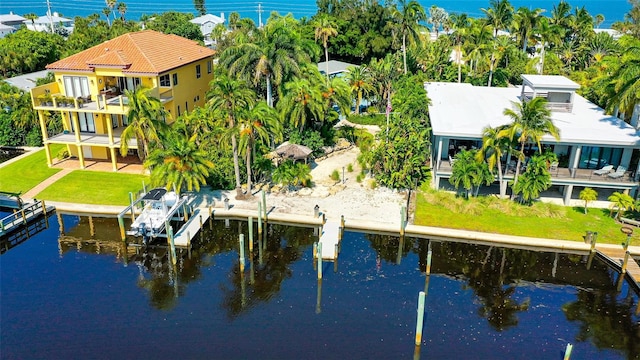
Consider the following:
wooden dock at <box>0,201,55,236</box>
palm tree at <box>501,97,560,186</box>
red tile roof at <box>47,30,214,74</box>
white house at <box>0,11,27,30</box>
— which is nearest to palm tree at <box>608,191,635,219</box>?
palm tree at <box>501,97,560,186</box>

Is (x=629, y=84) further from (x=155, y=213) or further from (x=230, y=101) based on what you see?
(x=155, y=213)

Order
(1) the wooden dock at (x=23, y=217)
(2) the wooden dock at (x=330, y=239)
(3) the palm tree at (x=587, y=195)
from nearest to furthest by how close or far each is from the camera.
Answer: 1. (2) the wooden dock at (x=330, y=239)
2. (1) the wooden dock at (x=23, y=217)
3. (3) the palm tree at (x=587, y=195)

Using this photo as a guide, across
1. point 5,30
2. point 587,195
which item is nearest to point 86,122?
point 587,195

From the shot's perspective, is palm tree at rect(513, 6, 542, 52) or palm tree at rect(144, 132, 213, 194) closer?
palm tree at rect(144, 132, 213, 194)

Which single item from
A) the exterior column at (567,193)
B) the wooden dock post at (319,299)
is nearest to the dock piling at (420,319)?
the wooden dock post at (319,299)

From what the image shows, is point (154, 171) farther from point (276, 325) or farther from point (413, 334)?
Answer: point (413, 334)

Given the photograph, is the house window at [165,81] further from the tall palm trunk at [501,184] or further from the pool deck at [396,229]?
the tall palm trunk at [501,184]

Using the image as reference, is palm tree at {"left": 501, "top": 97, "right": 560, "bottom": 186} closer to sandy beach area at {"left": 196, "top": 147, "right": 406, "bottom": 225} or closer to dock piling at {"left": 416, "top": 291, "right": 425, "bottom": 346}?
sandy beach area at {"left": 196, "top": 147, "right": 406, "bottom": 225}
